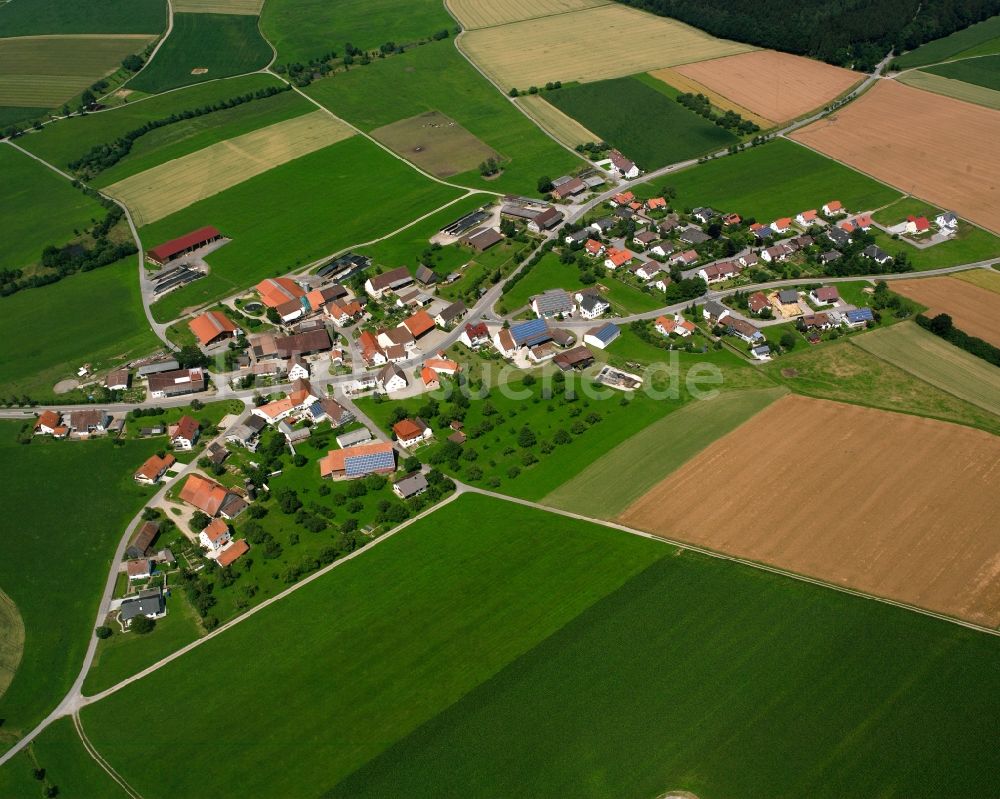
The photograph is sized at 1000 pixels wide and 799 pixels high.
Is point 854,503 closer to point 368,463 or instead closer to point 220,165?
point 368,463

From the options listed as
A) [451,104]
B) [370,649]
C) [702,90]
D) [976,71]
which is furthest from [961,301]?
[451,104]

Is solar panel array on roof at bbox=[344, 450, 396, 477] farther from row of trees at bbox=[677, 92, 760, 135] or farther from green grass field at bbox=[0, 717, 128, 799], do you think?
row of trees at bbox=[677, 92, 760, 135]

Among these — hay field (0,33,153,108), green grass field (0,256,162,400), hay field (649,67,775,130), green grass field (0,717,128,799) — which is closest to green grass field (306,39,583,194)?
hay field (649,67,775,130)

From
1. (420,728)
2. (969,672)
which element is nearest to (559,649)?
(420,728)

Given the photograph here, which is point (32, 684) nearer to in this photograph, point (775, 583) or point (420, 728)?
point (420, 728)

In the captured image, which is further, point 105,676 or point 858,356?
point 858,356
